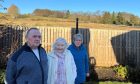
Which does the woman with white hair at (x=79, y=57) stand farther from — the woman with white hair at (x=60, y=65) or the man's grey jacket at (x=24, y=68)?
the man's grey jacket at (x=24, y=68)

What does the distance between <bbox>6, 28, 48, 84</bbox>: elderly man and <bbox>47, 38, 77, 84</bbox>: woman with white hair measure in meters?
0.83

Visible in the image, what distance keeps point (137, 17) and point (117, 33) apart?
65.4 ft

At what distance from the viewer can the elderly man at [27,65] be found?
5422 mm

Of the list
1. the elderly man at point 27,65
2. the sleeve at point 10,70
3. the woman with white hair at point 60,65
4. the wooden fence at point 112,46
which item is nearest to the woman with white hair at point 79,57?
the woman with white hair at point 60,65

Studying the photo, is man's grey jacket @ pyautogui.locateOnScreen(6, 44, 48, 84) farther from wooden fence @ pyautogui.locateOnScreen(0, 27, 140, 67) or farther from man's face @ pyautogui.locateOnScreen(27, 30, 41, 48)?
wooden fence @ pyautogui.locateOnScreen(0, 27, 140, 67)

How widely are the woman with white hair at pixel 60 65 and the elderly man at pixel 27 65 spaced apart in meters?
0.83

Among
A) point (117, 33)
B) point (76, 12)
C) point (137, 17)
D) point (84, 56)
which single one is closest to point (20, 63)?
point (84, 56)

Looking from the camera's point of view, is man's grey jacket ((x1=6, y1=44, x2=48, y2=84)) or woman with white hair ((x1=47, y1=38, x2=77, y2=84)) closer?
man's grey jacket ((x1=6, y1=44, x2=48, y2=84))

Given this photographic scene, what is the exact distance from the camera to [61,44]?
6.32m

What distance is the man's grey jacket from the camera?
5.42 m

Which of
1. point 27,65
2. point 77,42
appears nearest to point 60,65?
point 27,65

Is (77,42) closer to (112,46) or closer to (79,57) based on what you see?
(79,57)

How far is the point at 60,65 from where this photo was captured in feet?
21.2

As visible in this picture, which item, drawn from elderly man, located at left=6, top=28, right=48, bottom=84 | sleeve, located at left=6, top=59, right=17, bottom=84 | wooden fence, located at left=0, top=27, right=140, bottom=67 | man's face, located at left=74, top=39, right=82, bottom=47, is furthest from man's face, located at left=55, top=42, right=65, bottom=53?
wooden fence, located at left=0, top=27, right=140, bottom=67
